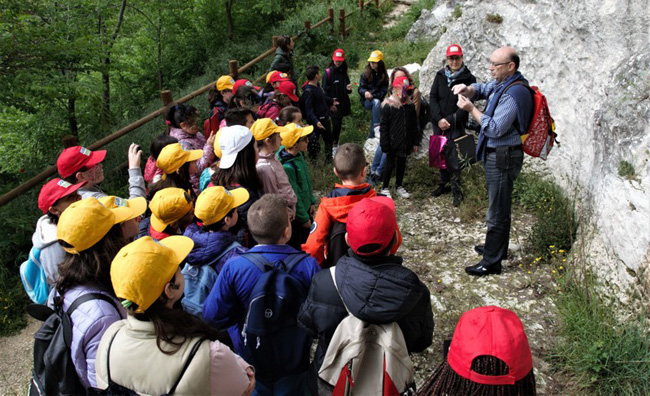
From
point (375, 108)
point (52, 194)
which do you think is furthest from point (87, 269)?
point (375, 108)

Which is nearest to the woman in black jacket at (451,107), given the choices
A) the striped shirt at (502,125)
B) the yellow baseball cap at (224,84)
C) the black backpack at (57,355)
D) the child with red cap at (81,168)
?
the striped shirt at (502,125)

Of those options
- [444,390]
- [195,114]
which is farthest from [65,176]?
[444,390]

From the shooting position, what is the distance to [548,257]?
451cm

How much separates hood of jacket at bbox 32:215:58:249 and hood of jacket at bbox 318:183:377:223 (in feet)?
5.66

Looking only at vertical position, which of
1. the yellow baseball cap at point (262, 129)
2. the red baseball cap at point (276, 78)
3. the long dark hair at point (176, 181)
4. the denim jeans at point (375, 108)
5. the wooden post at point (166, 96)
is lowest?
the denim jeans at point (375, 108)

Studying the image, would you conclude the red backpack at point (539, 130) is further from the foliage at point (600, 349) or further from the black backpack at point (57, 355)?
the black backpack at point (57, 355)

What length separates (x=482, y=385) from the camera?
1.61m

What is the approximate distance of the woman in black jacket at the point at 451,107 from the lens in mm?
5633

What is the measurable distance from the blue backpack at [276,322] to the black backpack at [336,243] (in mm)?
569

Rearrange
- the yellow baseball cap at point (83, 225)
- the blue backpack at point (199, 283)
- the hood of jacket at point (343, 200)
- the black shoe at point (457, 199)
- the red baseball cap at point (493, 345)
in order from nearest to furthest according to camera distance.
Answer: the red baseball cap at point (493, 345) < the yellow baseball cap at point (83, 225) < the blue backpack at point (199, 283) < the hood of jacket at point (343, 200) < the black shoe at point (457, 199)

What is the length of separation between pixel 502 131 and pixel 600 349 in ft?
6.17

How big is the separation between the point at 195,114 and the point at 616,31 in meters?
4.51

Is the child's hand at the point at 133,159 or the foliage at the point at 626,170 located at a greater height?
the foliage at the point at 626,170

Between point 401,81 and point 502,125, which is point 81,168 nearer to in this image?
point 502,125
